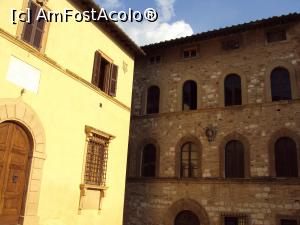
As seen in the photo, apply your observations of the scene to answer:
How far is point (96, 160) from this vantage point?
33.2 feet

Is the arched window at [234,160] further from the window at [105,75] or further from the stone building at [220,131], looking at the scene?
the window at [105,75]

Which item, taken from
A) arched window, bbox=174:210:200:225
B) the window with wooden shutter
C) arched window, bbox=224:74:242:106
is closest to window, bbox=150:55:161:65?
arched window, bbox=224:74:242:106

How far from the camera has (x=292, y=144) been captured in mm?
12602

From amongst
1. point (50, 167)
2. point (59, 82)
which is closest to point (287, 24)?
point (59, 82)

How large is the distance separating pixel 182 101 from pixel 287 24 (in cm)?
573

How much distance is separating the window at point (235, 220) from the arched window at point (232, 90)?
484 centimetres

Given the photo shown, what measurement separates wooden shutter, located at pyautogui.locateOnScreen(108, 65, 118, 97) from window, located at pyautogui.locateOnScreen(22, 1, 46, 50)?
3330 mm

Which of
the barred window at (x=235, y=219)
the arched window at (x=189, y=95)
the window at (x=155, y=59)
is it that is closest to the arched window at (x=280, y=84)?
the arched window at (x=189, y=95)

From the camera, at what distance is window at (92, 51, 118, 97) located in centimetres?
1067

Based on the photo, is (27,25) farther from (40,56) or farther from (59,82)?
(59,82)

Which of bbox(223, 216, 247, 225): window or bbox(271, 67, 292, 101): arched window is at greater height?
bbox(271, 67, 292, 101): arched window

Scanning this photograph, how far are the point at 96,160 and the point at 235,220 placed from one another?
6.45 meters

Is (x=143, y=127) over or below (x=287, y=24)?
below

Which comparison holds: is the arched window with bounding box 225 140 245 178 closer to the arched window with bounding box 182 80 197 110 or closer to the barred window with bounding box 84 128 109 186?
the arched window with bounding box 182 80 197 110
